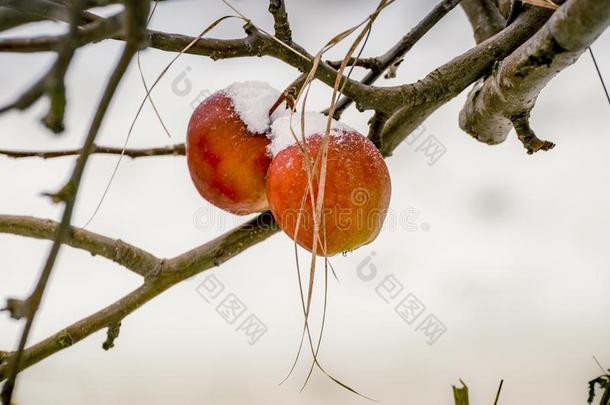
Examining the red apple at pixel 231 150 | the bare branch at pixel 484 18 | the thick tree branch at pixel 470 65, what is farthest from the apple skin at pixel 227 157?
the bare branch at pixel 484 18

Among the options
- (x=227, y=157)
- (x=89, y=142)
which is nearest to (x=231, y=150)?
(x=227, y=157)

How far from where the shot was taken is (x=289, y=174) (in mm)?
325

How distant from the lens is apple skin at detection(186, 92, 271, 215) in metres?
0.38

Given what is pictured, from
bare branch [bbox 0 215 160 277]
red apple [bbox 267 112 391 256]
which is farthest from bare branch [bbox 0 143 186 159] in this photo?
red apple [bbox 267 112 391 256]

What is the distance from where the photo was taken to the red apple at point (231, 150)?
376 mm

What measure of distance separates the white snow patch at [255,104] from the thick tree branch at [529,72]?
132 mm

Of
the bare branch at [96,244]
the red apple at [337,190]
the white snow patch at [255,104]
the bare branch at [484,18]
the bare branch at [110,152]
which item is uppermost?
the bare branch at [484,18]

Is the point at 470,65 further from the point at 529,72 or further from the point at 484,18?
the point at 484,18

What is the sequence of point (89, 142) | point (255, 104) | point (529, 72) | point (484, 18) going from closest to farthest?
point (89, 142)
point (529, 72)
point (255, 104)
point (484, 18)

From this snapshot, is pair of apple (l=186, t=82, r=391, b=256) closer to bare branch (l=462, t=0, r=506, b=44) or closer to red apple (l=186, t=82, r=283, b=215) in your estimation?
red apple (l=186, t=82, r=283, b=215)

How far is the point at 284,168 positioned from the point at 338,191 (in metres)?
0.03

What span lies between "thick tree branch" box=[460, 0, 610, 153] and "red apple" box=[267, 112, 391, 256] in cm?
8

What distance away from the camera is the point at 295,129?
357 millimetres

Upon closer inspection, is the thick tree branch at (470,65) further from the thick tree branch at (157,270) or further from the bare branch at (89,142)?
the bare branch at (89,142)
